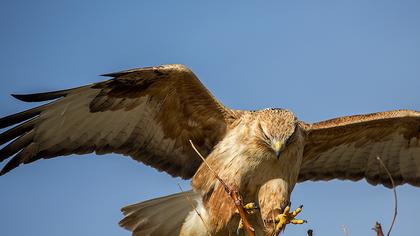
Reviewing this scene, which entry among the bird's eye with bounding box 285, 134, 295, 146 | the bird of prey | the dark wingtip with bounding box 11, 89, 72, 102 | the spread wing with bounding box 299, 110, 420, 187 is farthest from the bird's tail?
the spread wing with bounding box 299, 110, 420, 187

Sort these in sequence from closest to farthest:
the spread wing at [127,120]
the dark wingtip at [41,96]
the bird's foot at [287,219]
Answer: the bird's foot at [287,219] → the dark wingtip at [41,96] → the spread wing at [127,120]

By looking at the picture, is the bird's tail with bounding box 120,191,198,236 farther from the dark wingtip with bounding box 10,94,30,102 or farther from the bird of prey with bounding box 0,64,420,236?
the dark wingtip with bounding box 10,94,30,102

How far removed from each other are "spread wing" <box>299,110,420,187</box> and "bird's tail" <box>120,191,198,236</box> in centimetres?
184

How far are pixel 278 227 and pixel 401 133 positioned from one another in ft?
10.8

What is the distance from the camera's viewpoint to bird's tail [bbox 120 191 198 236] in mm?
8359

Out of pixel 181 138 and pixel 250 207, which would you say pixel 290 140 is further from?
pixel 181 138

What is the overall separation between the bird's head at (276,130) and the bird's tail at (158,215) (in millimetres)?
1258

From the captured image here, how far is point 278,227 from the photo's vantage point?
7023 mm

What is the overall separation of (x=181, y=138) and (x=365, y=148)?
2.71m

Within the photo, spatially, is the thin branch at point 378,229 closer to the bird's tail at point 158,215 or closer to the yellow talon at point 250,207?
the yellow talon at point 250,207

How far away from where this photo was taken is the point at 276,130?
776 cm

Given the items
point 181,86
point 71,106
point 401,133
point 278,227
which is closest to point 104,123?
point 71,106

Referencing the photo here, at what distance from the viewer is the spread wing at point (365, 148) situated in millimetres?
9047

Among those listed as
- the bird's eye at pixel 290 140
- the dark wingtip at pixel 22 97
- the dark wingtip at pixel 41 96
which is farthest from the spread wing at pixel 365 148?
the dark wingtip at pixel 22 97
